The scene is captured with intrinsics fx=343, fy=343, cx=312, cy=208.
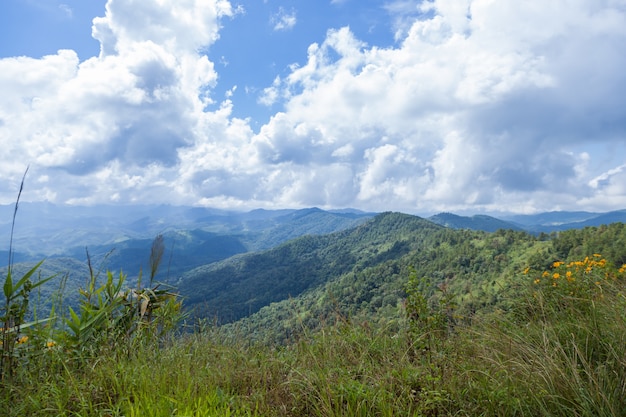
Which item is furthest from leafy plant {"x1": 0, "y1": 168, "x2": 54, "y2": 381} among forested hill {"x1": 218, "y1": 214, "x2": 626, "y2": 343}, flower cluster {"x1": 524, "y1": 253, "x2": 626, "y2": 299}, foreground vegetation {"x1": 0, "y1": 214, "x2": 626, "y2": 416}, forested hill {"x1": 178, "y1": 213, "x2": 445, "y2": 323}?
forested hill {"x1": 178, "y1": 213, "x2": 445, "y2": 323}

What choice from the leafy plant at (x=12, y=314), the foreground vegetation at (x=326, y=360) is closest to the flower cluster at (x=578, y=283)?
the foreground vegetation at (x=326, y=360)

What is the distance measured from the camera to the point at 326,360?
3.47 meters

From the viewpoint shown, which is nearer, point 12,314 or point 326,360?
point 12,314

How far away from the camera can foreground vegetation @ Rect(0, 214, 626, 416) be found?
2428 millimetres

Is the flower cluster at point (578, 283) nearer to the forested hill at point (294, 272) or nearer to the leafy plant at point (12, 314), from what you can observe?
the leafy plant at point (12, 314)

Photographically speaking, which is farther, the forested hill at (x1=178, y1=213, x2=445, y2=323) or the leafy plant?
the forested hill at (x1=178, y1=213, x2=445, y2=323)

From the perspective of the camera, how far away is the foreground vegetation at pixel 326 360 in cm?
243

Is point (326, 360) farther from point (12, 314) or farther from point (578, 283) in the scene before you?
point (578, 283)

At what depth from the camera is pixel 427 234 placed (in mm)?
162000

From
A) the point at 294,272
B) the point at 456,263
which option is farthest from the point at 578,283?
the point at 294,272

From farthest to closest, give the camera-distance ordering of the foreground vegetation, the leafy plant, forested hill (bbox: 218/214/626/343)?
forested hill (bbox: 218/214/626/343), the leafy plant, the foreground vegetation

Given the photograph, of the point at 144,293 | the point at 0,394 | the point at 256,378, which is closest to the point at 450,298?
the point at 256,378

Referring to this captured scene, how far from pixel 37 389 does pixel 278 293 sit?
14667 centimetres

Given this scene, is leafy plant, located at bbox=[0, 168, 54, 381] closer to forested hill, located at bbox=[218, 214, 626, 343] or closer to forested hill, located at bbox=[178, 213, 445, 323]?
forested hill, located at bbox=[218, 214, 626, 343]
